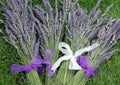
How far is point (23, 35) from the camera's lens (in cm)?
255

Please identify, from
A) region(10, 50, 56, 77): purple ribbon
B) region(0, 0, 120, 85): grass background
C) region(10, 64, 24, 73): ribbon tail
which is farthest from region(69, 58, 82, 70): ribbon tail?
region(10, 64, 24, 73): ribbon tail

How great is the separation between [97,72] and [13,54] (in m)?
0.61

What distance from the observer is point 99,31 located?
2.60 m

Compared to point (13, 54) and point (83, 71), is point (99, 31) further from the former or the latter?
point (13, 54)

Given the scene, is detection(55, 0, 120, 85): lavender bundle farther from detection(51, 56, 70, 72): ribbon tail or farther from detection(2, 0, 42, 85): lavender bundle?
detection(2, 0, 42, 85): lavender bundle

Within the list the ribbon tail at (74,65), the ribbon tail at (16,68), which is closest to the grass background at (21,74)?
the ribbon tail at (16,68)

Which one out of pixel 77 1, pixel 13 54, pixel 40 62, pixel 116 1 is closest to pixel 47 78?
pixel 40 62

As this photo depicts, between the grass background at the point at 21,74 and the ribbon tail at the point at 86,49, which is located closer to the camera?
the ribbon tail at the point at 86,49

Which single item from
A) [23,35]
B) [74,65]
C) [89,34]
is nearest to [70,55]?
[74,65]

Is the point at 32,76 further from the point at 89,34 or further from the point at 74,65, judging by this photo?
the point at 89,34

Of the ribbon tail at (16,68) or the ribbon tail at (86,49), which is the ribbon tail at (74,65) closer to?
the ribbon tail at (86,49)

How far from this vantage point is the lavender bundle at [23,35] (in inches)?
100

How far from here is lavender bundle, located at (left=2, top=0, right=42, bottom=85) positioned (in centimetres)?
254

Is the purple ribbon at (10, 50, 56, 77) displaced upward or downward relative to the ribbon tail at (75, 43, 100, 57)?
downward
